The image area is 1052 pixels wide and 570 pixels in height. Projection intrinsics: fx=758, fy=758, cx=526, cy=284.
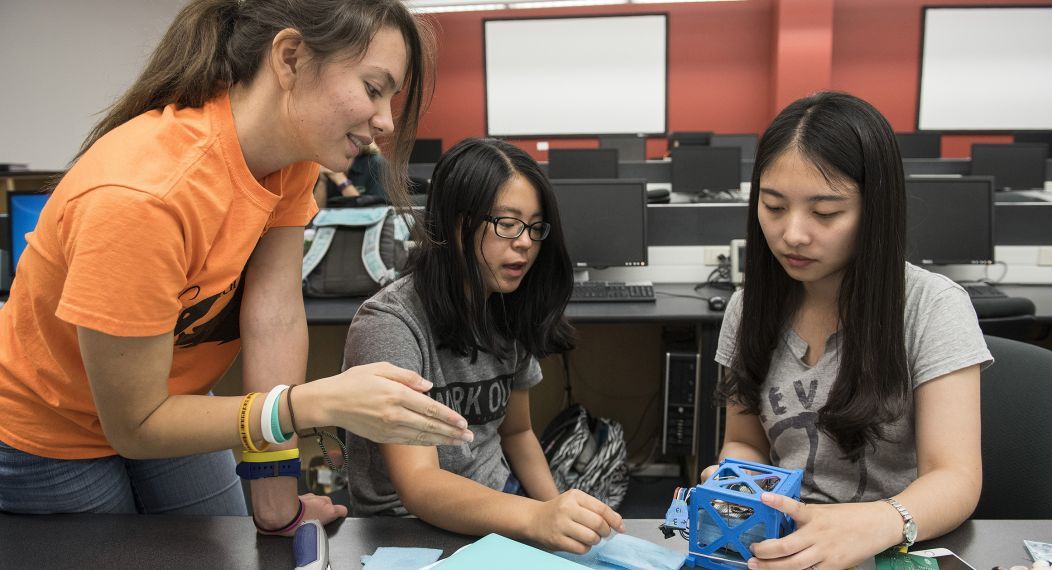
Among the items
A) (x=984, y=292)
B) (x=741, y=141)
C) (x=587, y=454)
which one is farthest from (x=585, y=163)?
(x=587, y=454)

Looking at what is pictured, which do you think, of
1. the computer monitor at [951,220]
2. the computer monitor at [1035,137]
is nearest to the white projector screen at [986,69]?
the computer monitor at [1035,137]

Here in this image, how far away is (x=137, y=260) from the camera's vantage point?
78 centimetres

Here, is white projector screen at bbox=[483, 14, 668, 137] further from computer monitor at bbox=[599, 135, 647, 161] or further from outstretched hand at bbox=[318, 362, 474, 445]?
outstretched hand at bbox=[318, 362, 474, 445]

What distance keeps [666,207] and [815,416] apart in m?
1.80

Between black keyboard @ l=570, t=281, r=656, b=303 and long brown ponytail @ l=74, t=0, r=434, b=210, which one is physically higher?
long brown ponytail @ l=74, t=0, r=434, b=210

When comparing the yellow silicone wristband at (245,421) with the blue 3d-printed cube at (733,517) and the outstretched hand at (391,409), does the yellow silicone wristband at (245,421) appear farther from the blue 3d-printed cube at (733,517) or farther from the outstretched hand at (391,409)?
the blue 3d-printed cube at (733,517)

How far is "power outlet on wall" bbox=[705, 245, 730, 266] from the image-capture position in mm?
2891

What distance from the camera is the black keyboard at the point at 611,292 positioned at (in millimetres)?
2625

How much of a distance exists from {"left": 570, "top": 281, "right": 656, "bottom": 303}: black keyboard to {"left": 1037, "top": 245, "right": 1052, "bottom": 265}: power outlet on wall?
1.46 metres

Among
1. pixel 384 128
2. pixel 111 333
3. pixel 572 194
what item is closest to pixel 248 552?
pixel 111 333

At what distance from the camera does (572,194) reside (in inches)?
111

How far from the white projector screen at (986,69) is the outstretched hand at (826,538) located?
893 cm

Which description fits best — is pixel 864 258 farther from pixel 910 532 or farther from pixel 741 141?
pixel 741 141

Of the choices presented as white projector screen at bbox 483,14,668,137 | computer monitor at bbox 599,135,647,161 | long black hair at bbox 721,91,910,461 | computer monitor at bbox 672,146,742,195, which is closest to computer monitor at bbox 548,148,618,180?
computer monitor at bbox 672,146,742,195
